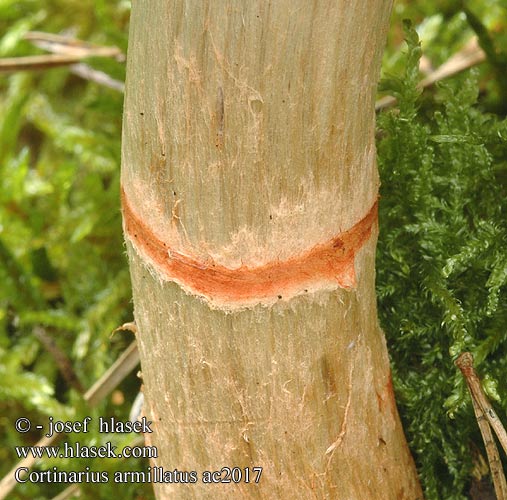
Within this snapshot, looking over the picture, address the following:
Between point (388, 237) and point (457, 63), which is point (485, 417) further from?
point (457, 63)

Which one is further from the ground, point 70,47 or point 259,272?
point 70,47

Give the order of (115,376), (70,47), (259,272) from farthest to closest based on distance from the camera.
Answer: (70,47) → (115,376) → (259,272)

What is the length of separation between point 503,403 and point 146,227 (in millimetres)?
625

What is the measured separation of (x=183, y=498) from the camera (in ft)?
3.30

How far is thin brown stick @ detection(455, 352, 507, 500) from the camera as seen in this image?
3.23 feet

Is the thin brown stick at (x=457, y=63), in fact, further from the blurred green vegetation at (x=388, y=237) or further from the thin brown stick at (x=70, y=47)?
the thin brown stick at (x=70, y=47)

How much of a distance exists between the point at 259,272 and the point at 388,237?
43cm

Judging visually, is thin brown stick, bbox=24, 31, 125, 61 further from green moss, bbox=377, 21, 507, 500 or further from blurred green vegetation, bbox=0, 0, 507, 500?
green moss, bbox=377, 21, 507, 500

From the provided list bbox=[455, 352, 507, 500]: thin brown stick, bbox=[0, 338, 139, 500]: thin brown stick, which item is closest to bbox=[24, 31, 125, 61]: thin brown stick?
bbox=[0, 338, 139, 500]: thin brown stick

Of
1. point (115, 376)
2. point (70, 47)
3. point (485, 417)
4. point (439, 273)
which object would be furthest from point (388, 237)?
point (70, 47)

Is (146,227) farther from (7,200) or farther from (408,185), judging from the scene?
(7,200)

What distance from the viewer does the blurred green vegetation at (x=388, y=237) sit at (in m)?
1.14

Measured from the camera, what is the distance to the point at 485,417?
100 centimetres

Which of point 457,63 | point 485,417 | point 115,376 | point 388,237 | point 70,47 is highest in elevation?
Result: point 70,47
